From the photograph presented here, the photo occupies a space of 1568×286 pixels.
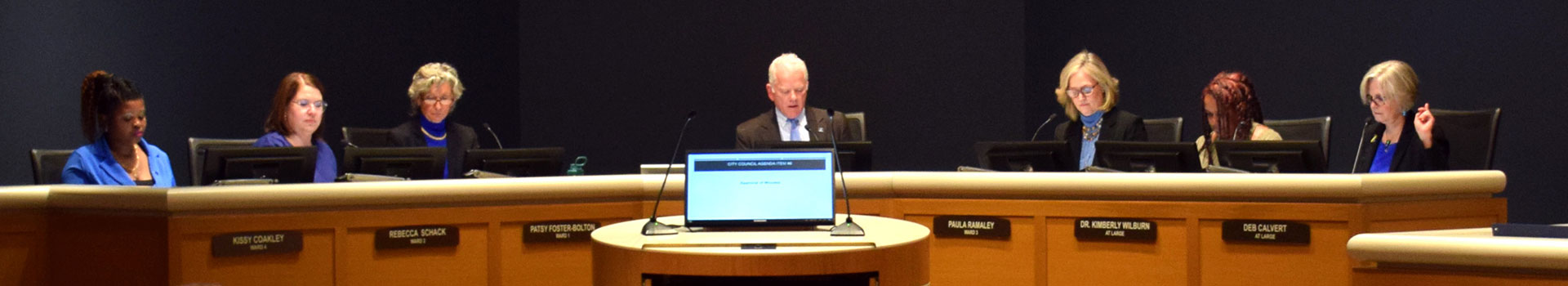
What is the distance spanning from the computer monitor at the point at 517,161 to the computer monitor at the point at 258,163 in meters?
0.45

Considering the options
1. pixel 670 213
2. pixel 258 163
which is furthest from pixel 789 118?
pixel 258 163

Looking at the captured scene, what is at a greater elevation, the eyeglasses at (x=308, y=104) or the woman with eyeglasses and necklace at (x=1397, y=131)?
the eyeglasses at (x=308, y=104)

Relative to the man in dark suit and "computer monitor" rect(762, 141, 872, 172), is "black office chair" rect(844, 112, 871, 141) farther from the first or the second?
"computer monitor" rect(762, 141, 872, 172)

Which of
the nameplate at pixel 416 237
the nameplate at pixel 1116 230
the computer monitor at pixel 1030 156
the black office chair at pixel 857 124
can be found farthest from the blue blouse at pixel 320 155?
the nameplate at pixel 1116 230

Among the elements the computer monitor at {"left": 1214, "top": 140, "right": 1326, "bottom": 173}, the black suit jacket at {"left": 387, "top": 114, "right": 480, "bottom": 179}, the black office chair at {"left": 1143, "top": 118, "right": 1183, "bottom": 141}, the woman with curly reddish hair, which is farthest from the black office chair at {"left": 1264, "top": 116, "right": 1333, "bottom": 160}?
the black suit jacket at {"left": 387, "top": 114, "right": 480, "bottom": 179}

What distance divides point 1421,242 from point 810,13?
15.0 feet

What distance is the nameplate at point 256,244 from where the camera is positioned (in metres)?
2.74

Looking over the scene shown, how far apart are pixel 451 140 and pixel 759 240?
2.79 m

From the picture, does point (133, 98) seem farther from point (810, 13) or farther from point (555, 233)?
point (810, 13)

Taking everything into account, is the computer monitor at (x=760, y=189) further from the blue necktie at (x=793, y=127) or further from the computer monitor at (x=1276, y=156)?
the blue necktie at (x=793, y=127)

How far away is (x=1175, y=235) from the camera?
10.00 feet

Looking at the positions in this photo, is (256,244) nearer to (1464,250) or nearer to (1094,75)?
(1464,250)

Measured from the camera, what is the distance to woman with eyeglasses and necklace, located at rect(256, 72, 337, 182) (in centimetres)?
405

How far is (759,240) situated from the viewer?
90.0 inches
